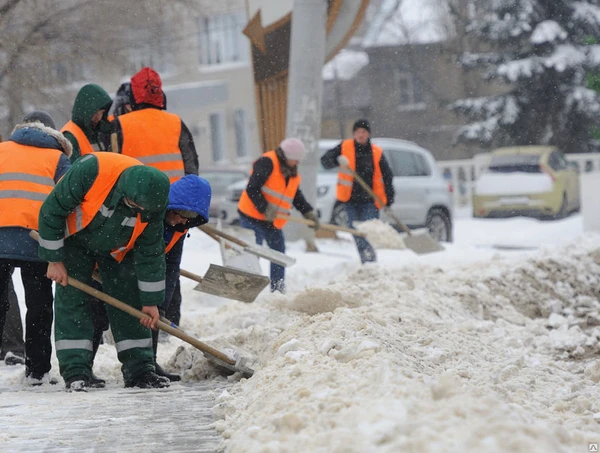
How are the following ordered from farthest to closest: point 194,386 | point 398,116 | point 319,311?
point 398,116 → point 319,311 → point 194,386

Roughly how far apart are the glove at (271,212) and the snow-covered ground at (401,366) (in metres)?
0.81

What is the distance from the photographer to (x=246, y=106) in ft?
116

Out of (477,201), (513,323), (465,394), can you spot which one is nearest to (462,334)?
(513,323)

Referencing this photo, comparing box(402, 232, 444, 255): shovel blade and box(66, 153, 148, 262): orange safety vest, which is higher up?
box(66, 153, 148, 262): orange safety vest

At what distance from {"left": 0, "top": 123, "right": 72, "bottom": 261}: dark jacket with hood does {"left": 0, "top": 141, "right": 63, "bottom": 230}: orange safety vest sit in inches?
1.3

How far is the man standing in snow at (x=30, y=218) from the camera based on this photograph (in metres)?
5.97

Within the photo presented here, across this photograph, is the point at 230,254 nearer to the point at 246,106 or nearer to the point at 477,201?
the point at 477,201

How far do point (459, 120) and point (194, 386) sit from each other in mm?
34583

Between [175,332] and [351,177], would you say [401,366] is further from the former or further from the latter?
[351,177]

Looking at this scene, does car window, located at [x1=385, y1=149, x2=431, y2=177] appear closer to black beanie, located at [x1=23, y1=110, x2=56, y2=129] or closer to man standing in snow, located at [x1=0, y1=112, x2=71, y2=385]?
black beanie, located at [x1=23, y1=110, x2=56, y2=129]

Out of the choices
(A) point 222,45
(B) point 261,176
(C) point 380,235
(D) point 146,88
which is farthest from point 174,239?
(A) point 222,45

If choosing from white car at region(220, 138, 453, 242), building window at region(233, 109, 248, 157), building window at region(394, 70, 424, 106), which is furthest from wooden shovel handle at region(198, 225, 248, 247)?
building window at region(394, 70, 424, 106)

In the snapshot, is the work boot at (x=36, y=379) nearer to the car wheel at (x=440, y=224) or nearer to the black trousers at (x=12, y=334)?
the black trousers at (x=12, y=334)

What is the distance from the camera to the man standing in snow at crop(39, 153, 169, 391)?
5.36 metres
